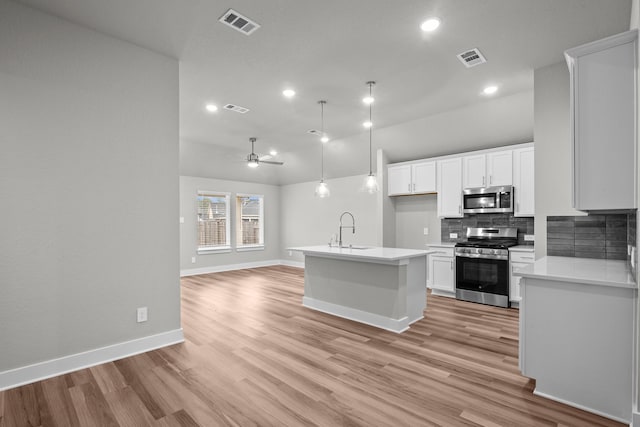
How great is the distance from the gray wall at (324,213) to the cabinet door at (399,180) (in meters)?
0.72

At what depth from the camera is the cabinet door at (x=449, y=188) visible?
559 cm

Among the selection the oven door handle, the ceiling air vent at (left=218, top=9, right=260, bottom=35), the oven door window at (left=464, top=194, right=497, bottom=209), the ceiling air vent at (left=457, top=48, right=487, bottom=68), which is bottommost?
the oven door handle

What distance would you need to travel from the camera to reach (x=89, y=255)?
2.86m

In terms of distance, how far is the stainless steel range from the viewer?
15.8ft

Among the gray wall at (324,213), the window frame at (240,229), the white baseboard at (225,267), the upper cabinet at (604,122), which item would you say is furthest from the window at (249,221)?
the upper cabinet at (604,122)

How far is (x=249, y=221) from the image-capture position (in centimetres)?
914

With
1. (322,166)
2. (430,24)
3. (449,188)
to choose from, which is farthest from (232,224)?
(430,24)

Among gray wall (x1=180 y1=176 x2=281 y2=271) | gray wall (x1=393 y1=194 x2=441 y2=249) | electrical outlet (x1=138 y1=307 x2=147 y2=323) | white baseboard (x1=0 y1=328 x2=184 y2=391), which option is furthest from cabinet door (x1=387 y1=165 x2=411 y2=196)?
electrical outlet (x1=138 y1=307 x2=147 y2=323)

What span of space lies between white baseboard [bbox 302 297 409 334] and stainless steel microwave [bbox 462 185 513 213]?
2.48 metres

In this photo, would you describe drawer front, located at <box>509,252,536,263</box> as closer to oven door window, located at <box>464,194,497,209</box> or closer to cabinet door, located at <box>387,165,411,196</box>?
oven door window, located at <box>464,194,497,209</box>

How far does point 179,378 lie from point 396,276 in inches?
94.3

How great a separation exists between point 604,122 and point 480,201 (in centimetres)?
320

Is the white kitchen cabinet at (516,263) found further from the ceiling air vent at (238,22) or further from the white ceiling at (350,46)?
the ceiling air vent at (238,22)

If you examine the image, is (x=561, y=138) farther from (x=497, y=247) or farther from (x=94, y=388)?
(x=94, y=388)
